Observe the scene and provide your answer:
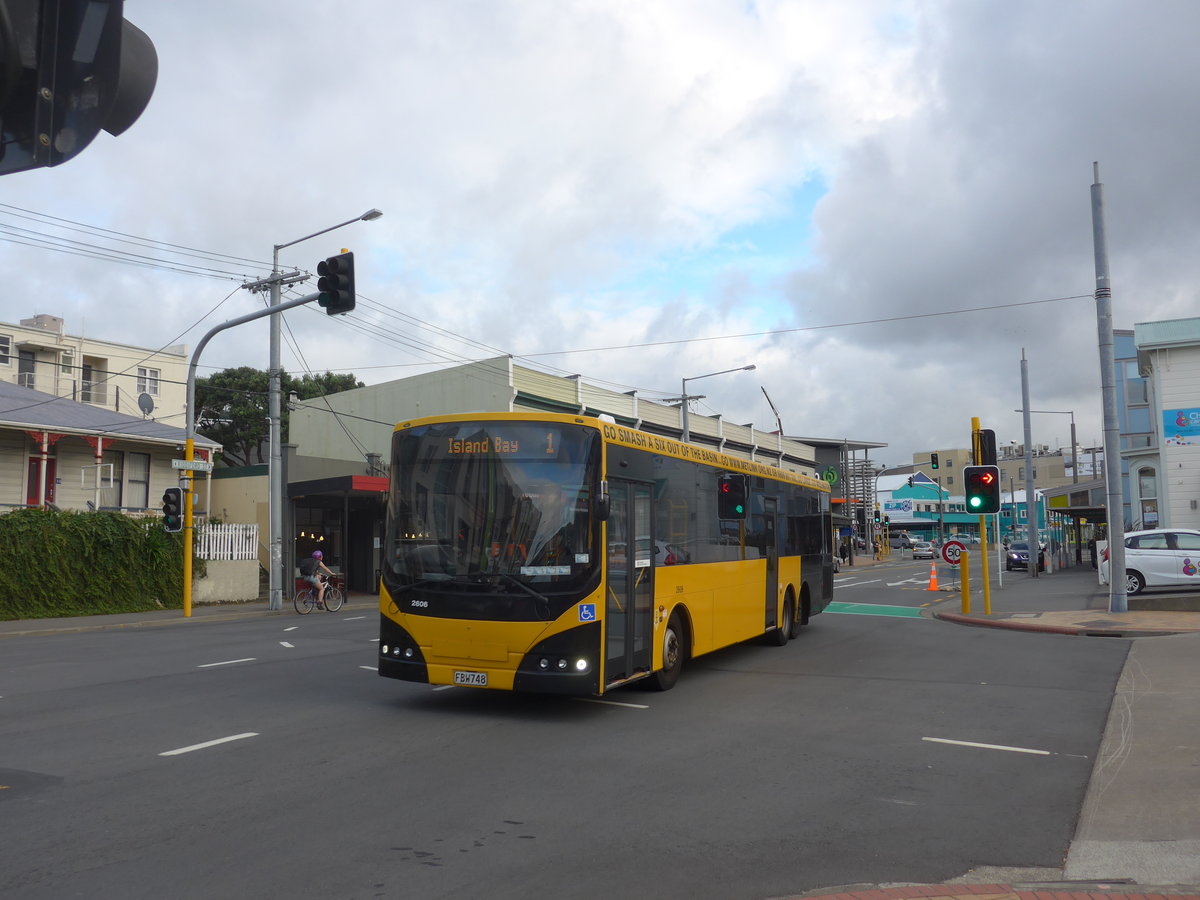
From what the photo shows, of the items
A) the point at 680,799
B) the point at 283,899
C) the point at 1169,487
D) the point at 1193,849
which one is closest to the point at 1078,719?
the point at 1193,849

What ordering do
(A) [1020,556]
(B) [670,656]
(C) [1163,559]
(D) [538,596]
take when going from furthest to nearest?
(A) [1020,556]
(C) [1163,559]
(B) [670,656]
(D) [538,596]

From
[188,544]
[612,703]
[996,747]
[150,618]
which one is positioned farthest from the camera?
[150,618]

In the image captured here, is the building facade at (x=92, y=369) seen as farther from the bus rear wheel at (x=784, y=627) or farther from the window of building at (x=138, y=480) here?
the bus rear wheel at (x=784, y=627)

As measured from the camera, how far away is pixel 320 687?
11.6m

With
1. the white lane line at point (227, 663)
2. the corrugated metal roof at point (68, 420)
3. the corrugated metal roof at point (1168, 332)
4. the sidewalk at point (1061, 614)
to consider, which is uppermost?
the corrugated metal roof at point (1168, 332)

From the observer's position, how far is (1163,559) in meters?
24.7

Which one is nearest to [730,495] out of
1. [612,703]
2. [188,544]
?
[612,703]

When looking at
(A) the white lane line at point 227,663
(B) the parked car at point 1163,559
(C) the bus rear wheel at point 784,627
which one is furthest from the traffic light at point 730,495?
(B) the parked car at point 1163,559

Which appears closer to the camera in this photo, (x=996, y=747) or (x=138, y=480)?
(x=996, y=747)

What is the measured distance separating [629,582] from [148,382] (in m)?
50.1

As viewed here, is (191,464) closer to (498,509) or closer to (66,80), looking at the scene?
(498,509)

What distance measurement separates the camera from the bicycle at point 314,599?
26.8 meters

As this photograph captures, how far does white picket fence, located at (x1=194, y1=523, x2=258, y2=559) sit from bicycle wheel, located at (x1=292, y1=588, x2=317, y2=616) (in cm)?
437

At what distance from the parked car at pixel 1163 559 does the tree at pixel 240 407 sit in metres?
44.7
